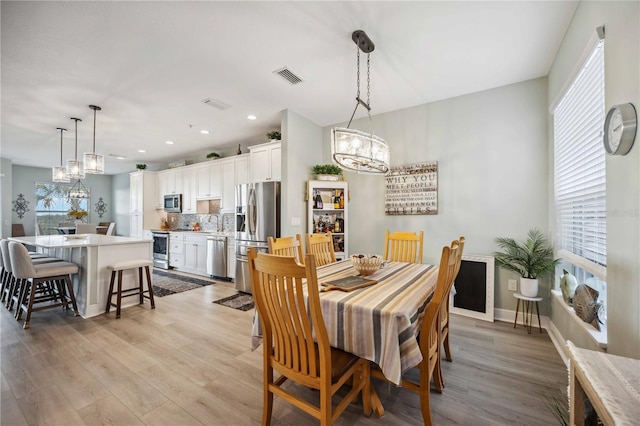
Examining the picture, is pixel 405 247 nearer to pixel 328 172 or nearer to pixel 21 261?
pixel 328 172

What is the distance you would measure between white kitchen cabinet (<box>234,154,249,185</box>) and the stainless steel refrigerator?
701 mm

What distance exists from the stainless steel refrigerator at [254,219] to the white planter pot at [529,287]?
10.3 feet

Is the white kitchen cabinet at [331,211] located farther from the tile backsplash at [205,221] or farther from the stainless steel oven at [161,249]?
the stainless steel oven at [161,249]

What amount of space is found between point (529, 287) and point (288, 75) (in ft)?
11.3

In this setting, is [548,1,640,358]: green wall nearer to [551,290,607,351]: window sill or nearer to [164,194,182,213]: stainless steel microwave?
[551,290,607,351]: window sill

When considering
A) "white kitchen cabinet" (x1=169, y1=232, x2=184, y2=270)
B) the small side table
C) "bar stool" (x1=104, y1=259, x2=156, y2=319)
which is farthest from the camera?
"white kitchen cabinet" (x1=169, y1=232, x2=184, y2=270)

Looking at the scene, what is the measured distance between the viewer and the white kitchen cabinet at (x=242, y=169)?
520 centimetres

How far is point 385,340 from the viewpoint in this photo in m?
1.31

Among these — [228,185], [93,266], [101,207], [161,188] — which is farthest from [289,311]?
[101,207]

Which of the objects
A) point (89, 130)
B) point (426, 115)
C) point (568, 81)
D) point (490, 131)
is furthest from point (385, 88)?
point (89, 130)

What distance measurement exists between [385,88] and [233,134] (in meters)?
3.00

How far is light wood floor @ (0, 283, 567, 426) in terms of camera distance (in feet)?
5.38

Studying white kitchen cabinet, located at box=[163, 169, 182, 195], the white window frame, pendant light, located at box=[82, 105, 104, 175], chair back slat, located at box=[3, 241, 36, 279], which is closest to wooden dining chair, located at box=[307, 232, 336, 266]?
the white window frame

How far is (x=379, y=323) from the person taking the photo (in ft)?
4.36
